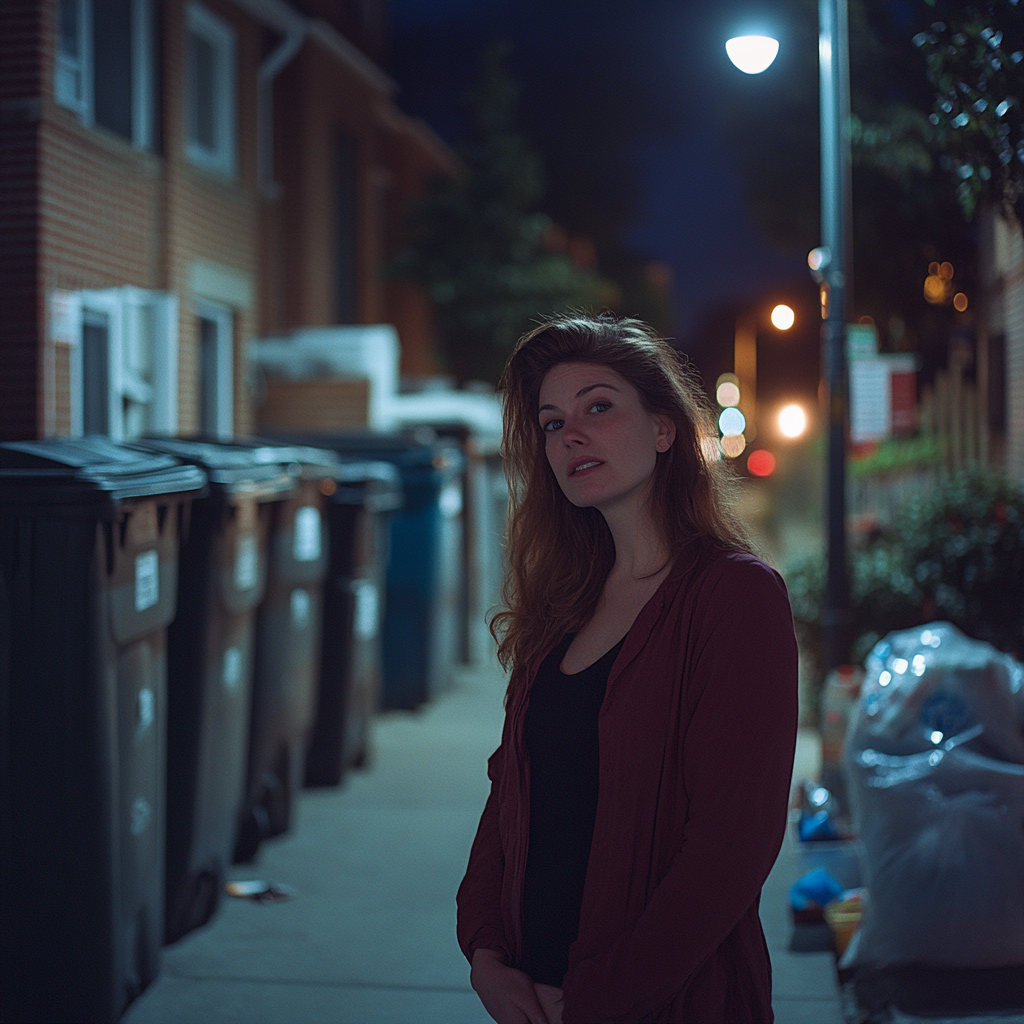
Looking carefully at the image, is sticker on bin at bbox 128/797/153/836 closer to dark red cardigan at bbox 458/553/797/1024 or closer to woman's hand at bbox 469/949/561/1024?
woman's hand at bbox 469/949/561/1024

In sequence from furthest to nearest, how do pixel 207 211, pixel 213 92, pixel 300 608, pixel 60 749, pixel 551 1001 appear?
pixel 213 92 → pixel 207 211 → pixel 300 608 → pixel 60 749 → pixel 551 1001

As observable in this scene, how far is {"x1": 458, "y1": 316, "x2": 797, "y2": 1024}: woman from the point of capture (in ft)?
6.30

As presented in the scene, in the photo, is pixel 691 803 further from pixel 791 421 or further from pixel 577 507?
pixel 791 421

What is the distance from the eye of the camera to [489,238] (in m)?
20.4

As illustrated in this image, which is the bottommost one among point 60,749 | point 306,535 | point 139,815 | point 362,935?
point 362,935

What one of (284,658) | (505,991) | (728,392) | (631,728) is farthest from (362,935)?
(728,392)

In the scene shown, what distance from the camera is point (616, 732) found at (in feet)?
6.64

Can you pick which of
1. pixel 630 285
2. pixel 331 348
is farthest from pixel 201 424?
pixel 630 285

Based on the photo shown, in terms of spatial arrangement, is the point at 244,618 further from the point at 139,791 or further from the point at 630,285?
the point at 630,285

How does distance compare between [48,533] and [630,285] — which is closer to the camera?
[48,533]

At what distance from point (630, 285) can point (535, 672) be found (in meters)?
32.9

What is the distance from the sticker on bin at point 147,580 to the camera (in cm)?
416

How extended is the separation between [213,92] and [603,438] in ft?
36.4

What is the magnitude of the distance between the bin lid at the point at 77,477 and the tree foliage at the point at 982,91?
3.02 m
